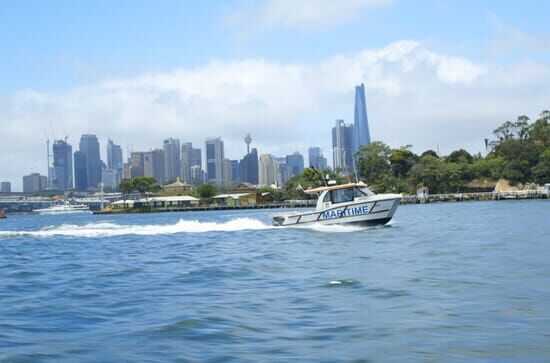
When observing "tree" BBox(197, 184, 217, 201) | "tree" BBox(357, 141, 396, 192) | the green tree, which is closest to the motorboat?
"tree" BBox(357, 141, 396, 192)

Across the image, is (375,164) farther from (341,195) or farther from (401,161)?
(341,195)

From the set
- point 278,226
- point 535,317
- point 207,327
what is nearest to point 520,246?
point 535,317

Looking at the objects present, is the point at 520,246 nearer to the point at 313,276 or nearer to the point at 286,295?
the point at 313,276

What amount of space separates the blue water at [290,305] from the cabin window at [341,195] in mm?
9151

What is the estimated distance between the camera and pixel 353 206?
3111 centimetres

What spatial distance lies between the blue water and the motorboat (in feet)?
28.4

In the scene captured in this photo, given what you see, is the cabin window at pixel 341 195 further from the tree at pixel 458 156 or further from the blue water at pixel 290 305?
the tree at pixel 458 156

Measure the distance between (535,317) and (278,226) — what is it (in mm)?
25404

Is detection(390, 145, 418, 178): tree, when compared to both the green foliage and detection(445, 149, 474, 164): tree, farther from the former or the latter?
the green foliage

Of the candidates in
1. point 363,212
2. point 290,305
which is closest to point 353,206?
point 363,212

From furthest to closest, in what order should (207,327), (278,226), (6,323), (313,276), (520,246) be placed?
(278,226), (520,246), (313,276), (6,323), (207,327)

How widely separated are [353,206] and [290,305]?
65.3 ft

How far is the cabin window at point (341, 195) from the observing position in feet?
104

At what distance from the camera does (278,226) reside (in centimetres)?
3469
